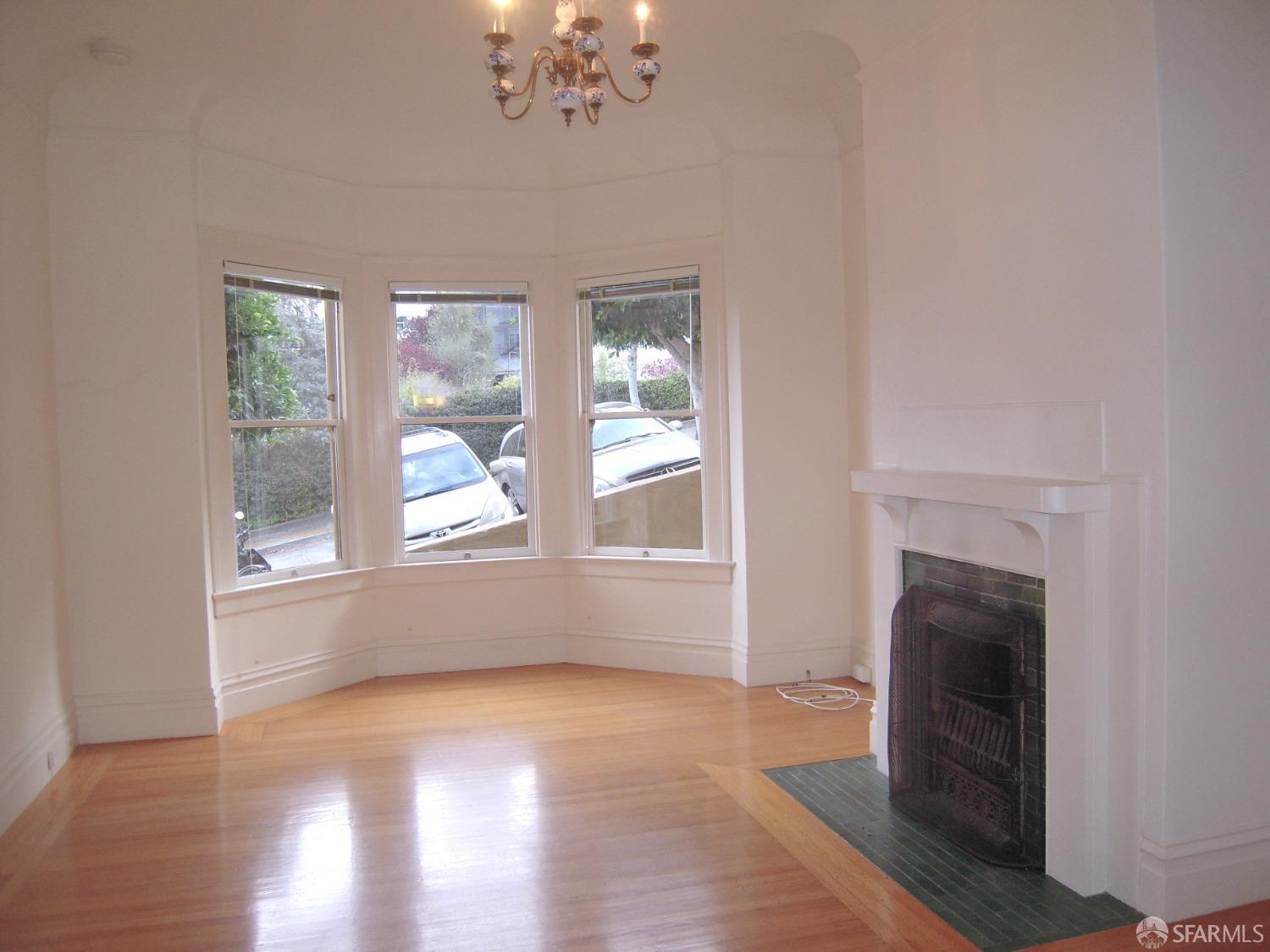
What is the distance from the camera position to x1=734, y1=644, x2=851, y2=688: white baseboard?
505cm

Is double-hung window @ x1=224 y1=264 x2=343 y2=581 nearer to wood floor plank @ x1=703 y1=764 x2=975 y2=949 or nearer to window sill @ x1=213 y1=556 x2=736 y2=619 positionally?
window sill @ x1=213 y1=556 x2=736 y2=619

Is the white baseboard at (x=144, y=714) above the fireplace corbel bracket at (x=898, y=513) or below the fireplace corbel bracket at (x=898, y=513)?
below

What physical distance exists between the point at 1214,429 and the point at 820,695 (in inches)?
105

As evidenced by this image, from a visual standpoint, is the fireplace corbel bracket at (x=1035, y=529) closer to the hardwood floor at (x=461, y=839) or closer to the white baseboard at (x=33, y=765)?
the hardwood floor at (x=461, y=839)

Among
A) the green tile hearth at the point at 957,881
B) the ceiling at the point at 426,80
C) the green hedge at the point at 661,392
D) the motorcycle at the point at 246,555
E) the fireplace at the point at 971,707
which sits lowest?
the green tile hearth at the point at 957,881

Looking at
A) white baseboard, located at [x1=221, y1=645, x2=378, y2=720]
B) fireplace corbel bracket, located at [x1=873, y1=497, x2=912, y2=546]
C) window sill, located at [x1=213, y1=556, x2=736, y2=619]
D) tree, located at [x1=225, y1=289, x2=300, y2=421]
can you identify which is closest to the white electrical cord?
window sill, located at [x1=213, y1=556, x2=736, y2=619]

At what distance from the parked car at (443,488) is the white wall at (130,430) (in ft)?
4.26

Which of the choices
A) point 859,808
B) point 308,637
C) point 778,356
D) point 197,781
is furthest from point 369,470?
point 859,808

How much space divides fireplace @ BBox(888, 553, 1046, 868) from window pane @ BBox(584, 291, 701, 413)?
215 cm

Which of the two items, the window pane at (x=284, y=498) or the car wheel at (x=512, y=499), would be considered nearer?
the window pane at (x=284, y=498)

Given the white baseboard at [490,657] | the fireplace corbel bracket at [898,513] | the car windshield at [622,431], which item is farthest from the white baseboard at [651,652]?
the fireplace corbel bracket at [898,513]

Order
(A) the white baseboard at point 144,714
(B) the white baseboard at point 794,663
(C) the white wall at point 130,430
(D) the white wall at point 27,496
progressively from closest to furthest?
(D) the white wall at point 27,496 → (C) the white wall at point 130,430 → (A) the white baseboard at point 144,714 → (B) the white baseboard at point 794,663

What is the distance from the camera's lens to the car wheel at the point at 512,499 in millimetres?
5645

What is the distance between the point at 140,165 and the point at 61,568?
5.98 feet
